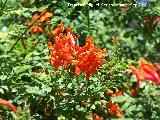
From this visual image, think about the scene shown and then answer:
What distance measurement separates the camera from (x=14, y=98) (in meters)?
4.35

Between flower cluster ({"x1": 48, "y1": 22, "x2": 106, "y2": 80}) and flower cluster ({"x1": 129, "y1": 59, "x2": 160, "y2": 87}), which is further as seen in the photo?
flower cluster ({"x1": 48, "y1": 22, "x2": 106, "y2": 80})

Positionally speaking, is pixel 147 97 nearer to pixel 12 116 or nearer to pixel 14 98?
pixel 12 116

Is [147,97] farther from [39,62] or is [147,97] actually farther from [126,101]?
[39,62]

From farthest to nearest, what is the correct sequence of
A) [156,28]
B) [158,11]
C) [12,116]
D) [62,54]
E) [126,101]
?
[156,28]
[158,11]
[12,116]
[62,54]
[126,101]

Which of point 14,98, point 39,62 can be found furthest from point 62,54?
point 14,98

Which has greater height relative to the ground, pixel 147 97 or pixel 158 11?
pixel 158 11

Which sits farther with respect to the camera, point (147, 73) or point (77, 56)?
point (77, 56)

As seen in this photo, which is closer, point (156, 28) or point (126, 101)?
point (126, 101)

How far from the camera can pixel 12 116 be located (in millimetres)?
3877

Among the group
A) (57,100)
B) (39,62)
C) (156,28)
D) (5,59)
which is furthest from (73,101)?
(156,28)

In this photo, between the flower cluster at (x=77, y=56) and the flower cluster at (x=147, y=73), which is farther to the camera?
the flower cluster at (x=77, y=56)

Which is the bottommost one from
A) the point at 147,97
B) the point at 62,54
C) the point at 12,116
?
the point at 12,116

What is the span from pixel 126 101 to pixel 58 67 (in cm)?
98

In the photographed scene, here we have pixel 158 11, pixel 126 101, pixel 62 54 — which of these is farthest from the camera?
pixel 158 11
